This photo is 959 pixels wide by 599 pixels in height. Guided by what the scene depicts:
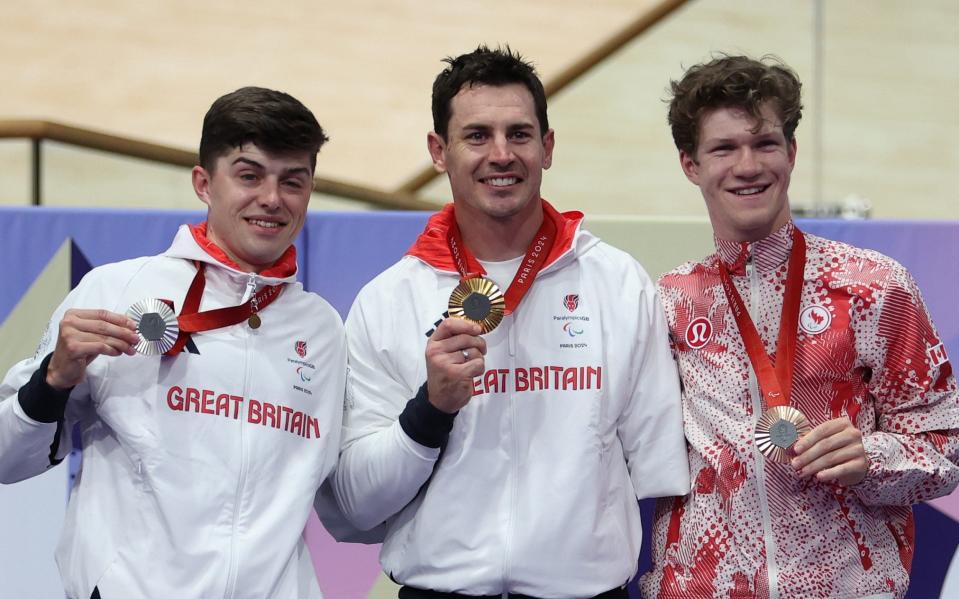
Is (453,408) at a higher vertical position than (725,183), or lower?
lower

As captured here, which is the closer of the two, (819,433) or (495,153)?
(819,433)

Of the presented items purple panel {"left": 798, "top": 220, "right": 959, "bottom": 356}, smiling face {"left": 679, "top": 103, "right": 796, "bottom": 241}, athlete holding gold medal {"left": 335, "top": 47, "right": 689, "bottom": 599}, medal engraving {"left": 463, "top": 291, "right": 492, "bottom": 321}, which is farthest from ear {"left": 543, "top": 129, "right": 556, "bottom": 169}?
purple panel {"left": 798, "top": 220, "right": 959, "bottom": 356}

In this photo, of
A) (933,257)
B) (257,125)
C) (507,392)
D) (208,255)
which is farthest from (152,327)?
(933,257)

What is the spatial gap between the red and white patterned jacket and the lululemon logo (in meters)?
0.03

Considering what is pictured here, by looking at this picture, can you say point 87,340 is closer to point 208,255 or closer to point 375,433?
point 208,255

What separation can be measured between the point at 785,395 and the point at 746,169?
0.46 m

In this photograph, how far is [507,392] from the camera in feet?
7.44

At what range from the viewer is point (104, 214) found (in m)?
2.91

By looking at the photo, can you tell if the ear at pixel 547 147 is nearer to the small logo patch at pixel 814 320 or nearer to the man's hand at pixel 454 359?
the man's hand at pixel 454 359

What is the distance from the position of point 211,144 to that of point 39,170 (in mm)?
1781

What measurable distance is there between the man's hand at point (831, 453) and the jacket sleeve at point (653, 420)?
0.29 metres

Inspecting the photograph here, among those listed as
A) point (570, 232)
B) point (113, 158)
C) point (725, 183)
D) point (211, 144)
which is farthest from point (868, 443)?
point (113, 158)

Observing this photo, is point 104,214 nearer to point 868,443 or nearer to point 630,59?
point 868,443

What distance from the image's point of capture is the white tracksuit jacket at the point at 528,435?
7.09 feet
